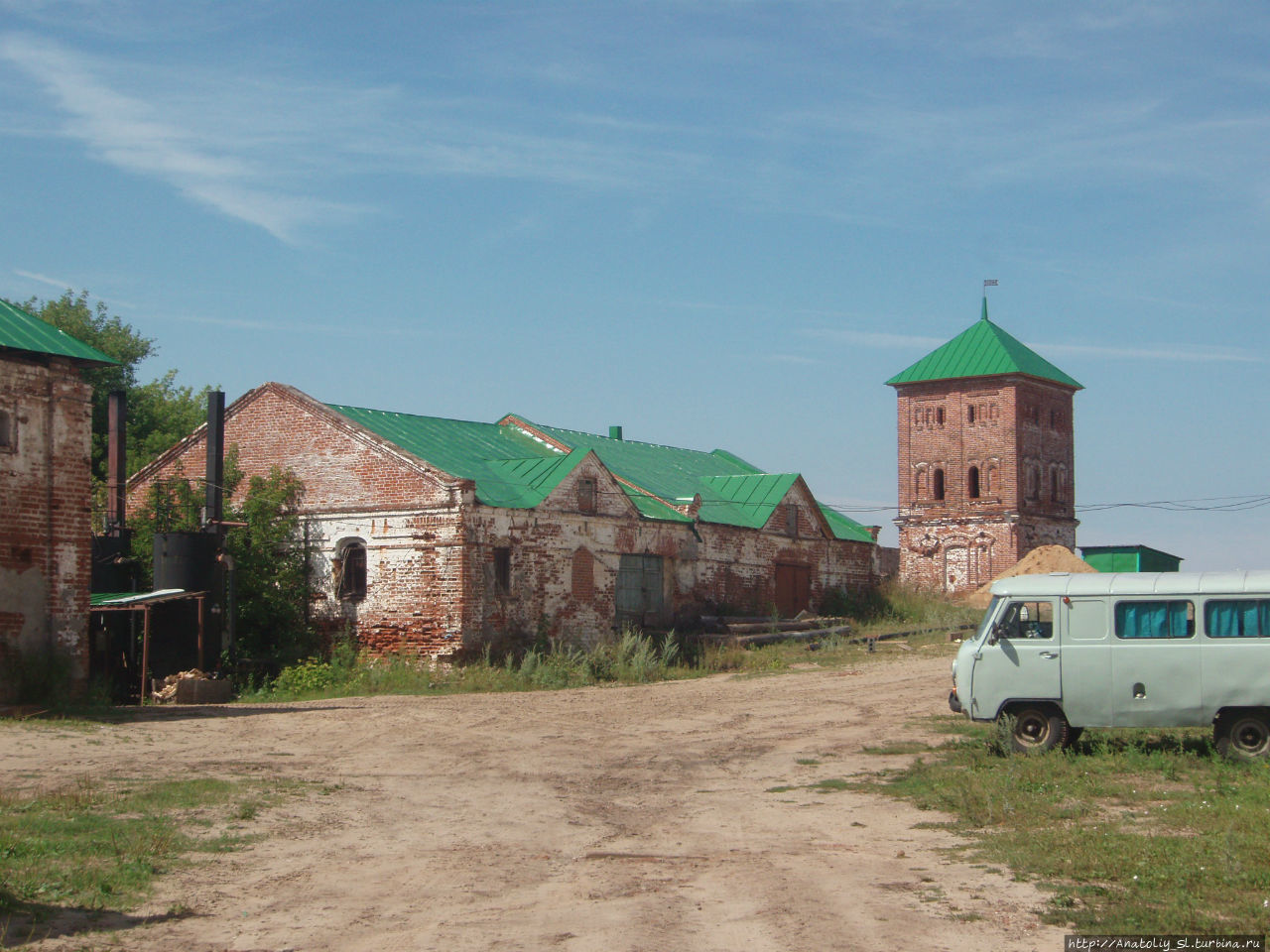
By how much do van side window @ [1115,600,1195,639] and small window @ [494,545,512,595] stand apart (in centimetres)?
1533

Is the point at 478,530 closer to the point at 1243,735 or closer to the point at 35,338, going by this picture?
the point at 35,338

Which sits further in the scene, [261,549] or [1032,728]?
[261,549]

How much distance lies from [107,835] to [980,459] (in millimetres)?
47543

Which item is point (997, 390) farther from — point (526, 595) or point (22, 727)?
point (22, 727)

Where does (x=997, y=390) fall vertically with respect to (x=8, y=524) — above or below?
above

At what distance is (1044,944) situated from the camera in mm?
8469

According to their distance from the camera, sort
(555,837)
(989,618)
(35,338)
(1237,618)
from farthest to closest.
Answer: (35,338) < (989,618) < (1237,618) < (555,837)

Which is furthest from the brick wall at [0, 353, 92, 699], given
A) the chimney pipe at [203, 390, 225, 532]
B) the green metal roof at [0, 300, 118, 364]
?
the chimney pipe at [203, 390, 225, 532]

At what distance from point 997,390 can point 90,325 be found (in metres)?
33.2

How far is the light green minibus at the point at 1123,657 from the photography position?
15617 millimetres

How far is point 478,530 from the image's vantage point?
93.7ft

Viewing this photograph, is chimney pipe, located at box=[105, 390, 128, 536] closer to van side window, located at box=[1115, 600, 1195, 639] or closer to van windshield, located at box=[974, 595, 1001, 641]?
van windshield, located at box=[974, 595, 1001, 641]

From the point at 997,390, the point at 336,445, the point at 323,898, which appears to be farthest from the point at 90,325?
the point at 323,898

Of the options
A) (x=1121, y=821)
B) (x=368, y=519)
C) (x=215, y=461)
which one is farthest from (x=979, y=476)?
(x=1121, y=821)
